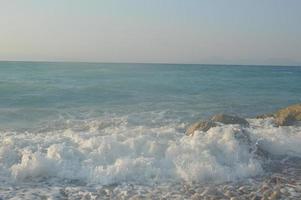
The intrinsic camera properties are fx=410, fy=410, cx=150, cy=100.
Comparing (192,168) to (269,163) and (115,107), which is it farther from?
(115,107)

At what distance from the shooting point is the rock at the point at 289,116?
1398 centimetres

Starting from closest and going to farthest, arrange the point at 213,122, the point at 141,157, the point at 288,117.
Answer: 1. the point at 141,157
2. the point at 213,122
3. the point at 288,117

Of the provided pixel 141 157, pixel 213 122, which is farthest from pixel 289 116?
pixel 141 157

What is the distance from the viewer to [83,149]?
1003 centimetres

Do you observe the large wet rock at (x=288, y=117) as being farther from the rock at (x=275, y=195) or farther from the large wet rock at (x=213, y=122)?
the rock at (x=275, y=195)

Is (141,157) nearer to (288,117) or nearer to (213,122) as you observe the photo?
(213,122)

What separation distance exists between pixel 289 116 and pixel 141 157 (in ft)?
23.5

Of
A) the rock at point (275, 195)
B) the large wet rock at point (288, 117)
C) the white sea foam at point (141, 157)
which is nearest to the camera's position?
the rock at point (275, 195)

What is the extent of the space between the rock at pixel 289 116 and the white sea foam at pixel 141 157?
1925mm

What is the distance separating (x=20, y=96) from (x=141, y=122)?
12.5 m

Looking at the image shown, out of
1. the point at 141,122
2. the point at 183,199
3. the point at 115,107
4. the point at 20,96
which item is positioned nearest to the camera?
the point at 183,199

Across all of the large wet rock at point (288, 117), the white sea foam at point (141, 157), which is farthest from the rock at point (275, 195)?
the large wet rock at point (288, 117)

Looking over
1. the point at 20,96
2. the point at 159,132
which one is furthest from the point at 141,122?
the point at 20,96

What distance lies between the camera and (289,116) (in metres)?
14.4
